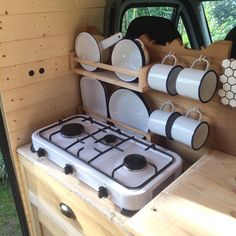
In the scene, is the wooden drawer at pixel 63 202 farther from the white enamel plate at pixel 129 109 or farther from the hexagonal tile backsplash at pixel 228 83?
the hexagonal tile backsplash at pixel 228 83

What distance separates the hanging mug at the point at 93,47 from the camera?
3.80ft

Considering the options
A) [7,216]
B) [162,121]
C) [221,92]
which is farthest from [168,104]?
[7,216]

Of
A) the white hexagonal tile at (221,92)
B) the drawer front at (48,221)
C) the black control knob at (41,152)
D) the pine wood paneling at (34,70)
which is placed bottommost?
the drawer front at (48,221)

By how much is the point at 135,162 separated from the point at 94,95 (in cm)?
49

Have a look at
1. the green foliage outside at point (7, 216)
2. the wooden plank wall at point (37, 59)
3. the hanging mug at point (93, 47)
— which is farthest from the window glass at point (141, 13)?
the green foliage outside at point (7, 216)

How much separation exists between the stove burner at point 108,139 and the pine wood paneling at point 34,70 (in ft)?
1.22

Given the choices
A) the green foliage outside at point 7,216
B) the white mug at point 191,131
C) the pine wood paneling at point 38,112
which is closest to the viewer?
the white mug at point 191,131

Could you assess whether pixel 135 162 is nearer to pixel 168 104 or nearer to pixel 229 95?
pixel 168 104

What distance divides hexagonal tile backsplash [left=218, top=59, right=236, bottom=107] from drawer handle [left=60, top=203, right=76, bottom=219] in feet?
2.21

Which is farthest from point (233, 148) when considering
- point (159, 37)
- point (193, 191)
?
point (159, 37)

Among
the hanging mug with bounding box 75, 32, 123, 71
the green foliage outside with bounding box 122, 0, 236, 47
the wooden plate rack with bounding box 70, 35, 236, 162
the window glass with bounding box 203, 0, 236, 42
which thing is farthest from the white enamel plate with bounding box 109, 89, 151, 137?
the window glass with bounding box 203, 0, 236, 42

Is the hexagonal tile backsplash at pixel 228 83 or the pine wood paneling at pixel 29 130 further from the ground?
the hexagonal tile backsplash at pixel 228 83

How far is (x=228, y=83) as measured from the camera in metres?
0.93

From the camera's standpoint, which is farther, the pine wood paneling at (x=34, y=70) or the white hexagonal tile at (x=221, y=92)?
the pine wood paneling at (x=34, y=70)
